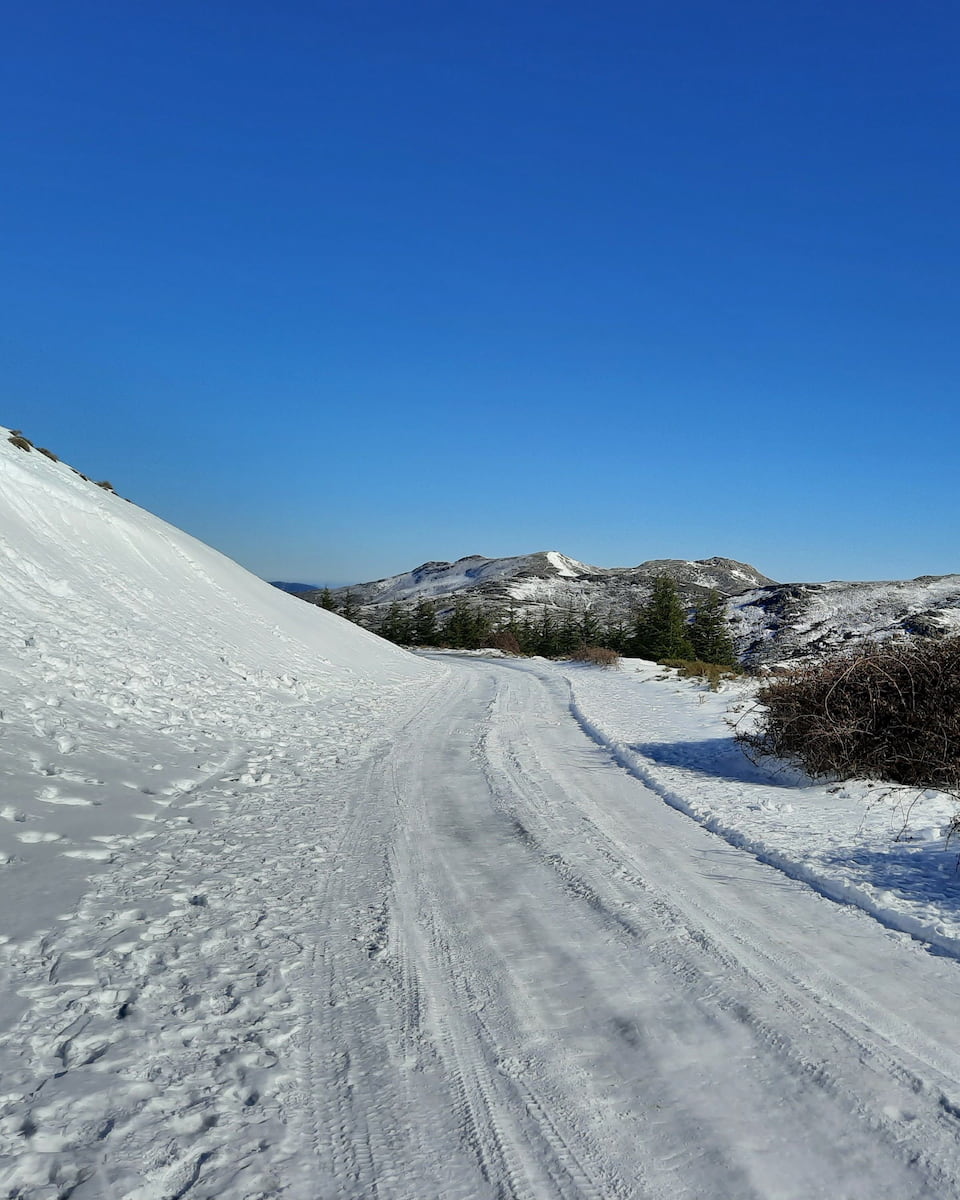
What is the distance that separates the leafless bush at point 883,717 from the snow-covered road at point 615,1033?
2777mm

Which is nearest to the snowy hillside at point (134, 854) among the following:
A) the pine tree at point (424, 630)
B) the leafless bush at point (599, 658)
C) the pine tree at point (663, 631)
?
the leafless bush at point (599, 658)

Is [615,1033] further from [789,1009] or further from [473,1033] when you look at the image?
[789,1009]

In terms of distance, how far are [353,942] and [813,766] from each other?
5592mm

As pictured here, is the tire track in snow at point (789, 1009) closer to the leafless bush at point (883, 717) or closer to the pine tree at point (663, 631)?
the leafless bush at point (883, 717)

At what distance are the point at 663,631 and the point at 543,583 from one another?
8626 centimetres

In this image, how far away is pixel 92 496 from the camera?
739 inches

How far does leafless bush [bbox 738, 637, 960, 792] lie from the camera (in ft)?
22.2

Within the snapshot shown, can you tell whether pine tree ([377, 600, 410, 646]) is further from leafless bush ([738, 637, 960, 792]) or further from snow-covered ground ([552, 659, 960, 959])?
leafless bush ([738, 637, 960, 792])

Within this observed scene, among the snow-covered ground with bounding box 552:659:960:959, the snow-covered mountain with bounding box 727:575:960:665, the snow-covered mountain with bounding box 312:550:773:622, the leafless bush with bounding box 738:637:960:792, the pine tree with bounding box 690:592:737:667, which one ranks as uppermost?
the snow-covered mountain with bounding box 312:550:773:622

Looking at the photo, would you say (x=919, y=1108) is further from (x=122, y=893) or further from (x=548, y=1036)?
(x=122, y=893)

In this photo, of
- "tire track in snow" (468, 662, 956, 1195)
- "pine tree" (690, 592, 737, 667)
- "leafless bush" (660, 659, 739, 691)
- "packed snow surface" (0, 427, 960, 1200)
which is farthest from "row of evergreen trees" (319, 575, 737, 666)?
"tire track in snow" (468, 662, 956, 1195)

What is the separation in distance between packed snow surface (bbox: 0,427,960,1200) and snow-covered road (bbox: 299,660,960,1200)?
13 mm

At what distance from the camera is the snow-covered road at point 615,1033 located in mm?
2137

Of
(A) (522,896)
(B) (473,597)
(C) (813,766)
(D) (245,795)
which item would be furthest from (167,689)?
(B) (473,597)
